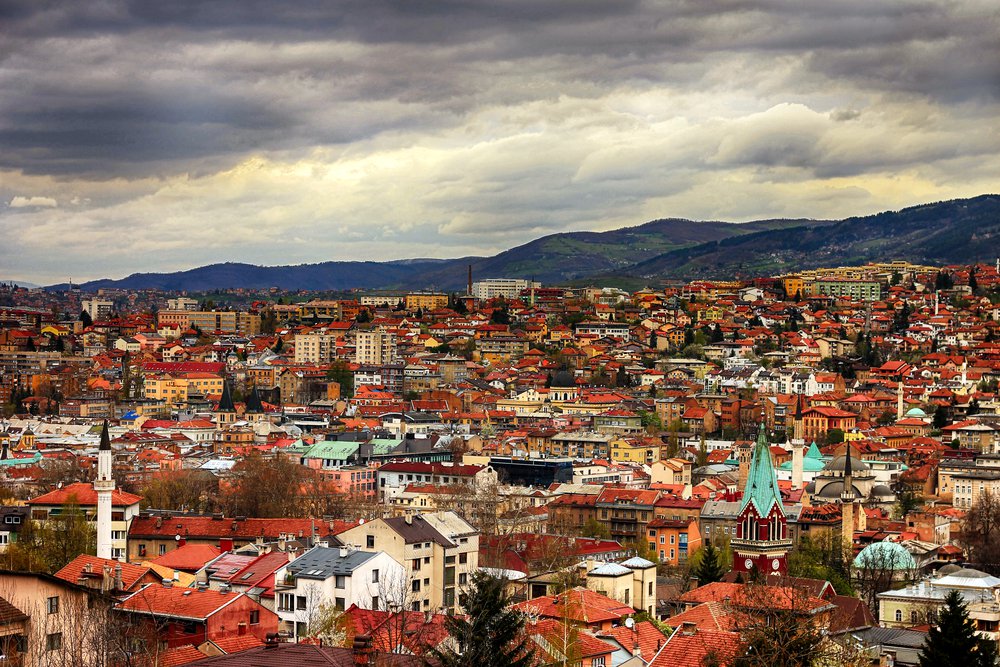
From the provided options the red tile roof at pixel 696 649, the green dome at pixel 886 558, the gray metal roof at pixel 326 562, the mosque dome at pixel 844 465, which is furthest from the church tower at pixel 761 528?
the mosque dome at pixel 844 465

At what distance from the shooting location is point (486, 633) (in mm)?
25297

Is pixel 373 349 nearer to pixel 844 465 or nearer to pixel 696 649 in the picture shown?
pixel 844 465

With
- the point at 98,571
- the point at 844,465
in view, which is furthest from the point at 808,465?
the point at 98,571

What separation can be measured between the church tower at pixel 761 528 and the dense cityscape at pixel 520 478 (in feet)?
0.42

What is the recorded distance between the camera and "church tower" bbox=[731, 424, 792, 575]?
49.5m

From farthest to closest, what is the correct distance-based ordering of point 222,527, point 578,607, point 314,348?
1. point 314,348
2. point 222,527
3. point 578,607

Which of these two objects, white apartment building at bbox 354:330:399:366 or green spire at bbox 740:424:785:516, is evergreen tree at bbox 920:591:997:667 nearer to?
green spire at bbox 740:424:785:516

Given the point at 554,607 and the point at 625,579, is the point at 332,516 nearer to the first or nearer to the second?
the point at 625,579

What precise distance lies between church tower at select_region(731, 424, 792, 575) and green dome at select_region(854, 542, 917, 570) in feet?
27.3

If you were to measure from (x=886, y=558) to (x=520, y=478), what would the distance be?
3059cm

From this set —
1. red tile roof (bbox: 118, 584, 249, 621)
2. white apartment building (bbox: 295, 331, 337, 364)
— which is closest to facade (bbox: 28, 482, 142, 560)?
red tile roof (bbox: 118, 584, 249, 621)

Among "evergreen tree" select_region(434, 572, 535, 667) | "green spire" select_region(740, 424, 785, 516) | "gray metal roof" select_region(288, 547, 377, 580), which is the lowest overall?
"gray metal roof" select_region(288, 547, 377, 580)

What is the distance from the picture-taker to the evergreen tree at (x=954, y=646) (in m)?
32.3

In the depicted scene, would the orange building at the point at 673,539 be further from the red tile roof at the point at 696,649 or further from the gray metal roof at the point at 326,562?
the red tile roof at the point at 696,649
